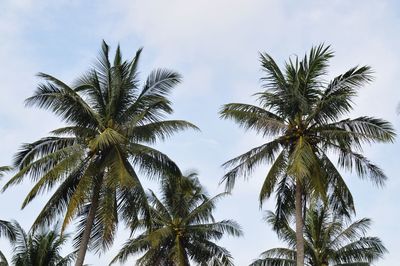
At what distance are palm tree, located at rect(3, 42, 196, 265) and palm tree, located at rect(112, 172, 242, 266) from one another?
7800mm

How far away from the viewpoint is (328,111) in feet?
72.6

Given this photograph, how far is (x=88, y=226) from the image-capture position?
20.3 m

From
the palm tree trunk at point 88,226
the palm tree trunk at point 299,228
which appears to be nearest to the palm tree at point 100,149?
the palm tree trunk at point 88,226

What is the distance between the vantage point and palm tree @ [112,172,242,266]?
29.9 m

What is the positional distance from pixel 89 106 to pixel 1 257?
12.0 metres

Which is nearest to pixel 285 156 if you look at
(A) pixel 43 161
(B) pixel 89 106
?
(B) pixel 89 106

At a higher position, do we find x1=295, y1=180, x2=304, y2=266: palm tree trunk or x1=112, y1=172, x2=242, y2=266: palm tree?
x1=112, y1=172, x2=242, y2=266: palm tree

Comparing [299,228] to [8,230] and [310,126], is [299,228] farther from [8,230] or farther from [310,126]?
Result: [8,230]

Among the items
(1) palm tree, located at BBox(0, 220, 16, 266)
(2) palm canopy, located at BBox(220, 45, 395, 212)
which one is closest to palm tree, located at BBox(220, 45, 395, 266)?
(2) palm canopy, located at BBox(220, 45, 395, 212)

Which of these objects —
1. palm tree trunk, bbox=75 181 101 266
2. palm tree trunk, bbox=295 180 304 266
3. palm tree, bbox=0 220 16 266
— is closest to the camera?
palm tree trunk, bbox=75 181 101 266

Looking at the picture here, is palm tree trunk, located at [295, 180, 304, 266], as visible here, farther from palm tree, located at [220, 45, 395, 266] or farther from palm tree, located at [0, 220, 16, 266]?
palm tree, located at [0, 220, 16, 266]

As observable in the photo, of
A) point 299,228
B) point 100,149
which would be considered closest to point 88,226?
point 100,149

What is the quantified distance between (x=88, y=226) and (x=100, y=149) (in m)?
2.91

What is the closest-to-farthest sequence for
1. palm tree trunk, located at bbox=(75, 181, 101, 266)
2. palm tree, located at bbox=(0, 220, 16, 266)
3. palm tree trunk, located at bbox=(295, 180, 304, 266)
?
palm tree trunk, located at bbox=(75, 181, 101, 266)
palm tree trunk, located at bbox=(295, 180, 304, 266)
palm tree, located at bbox=(0, 220, 16, 266)
